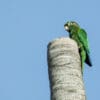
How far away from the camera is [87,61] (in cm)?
704

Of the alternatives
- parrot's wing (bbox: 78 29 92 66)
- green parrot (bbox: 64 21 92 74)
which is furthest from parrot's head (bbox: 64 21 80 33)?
parrot's wing (bbox: 78 29 92 66)

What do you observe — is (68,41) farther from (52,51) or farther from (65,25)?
(65,25)

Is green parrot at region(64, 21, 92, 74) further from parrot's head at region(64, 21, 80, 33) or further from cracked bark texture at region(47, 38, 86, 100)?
cracked bark texture at region(47, 38, 86, 100)

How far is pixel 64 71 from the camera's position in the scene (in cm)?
556

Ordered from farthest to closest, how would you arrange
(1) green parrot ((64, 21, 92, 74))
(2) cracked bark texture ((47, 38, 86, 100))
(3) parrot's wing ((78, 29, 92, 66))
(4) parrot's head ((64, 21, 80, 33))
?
(4) parrot's head ((64, 21, 80, 33))
(1) green parrot ((64, 21, 92, 74))
(3) parrot's wing ((78, 29, 92, 66))
(2) cracked bark texture ((47, 38, 86, 100))

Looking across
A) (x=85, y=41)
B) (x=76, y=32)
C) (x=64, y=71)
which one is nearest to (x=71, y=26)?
(x=76, y=32)

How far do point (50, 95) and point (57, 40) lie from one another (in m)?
0.93

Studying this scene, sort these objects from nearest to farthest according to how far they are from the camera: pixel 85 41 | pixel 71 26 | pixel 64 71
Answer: pixel 64 71 → pixel 85 41 → pixel 71 26

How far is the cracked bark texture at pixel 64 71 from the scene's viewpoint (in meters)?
5.29

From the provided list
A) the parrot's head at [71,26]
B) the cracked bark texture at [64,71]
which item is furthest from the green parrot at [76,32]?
the cracked bark texture at [64,71]

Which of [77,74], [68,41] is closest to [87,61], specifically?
[68,41]

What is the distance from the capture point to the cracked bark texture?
5.29 m

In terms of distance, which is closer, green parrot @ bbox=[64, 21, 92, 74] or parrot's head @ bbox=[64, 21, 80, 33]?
green parrot @ bbox=[64, 21, 92, 74]

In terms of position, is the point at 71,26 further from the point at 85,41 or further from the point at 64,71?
the point at 64,71
